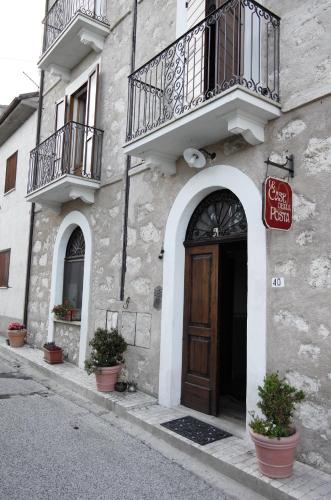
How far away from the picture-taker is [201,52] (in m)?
5.92

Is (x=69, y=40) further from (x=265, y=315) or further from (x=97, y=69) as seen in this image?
(x=265, y=315)

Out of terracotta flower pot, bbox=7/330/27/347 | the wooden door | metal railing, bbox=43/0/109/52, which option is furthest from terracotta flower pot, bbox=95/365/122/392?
metal railing, bbox=43/0/109/52

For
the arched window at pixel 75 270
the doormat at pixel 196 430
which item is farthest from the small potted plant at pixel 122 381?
the arched window at pixel 75 270

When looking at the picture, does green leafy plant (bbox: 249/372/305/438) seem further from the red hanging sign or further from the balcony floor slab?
the balcony floor slab

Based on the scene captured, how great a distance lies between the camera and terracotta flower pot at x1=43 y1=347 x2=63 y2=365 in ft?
26.8

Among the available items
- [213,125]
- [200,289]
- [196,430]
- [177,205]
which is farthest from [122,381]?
[213,125]

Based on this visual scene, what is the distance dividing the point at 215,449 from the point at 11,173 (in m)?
11.5

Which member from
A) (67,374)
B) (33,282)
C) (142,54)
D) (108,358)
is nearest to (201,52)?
(142,54)

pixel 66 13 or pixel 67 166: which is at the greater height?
pixel 66 13

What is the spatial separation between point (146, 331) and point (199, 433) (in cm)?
190

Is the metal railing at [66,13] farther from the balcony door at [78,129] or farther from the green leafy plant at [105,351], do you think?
the green leafy plant at [105,351]

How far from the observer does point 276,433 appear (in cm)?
358

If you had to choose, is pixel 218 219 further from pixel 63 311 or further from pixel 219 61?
pixel 63 311

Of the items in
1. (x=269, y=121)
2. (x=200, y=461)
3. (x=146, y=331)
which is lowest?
(x=200, y=461)
